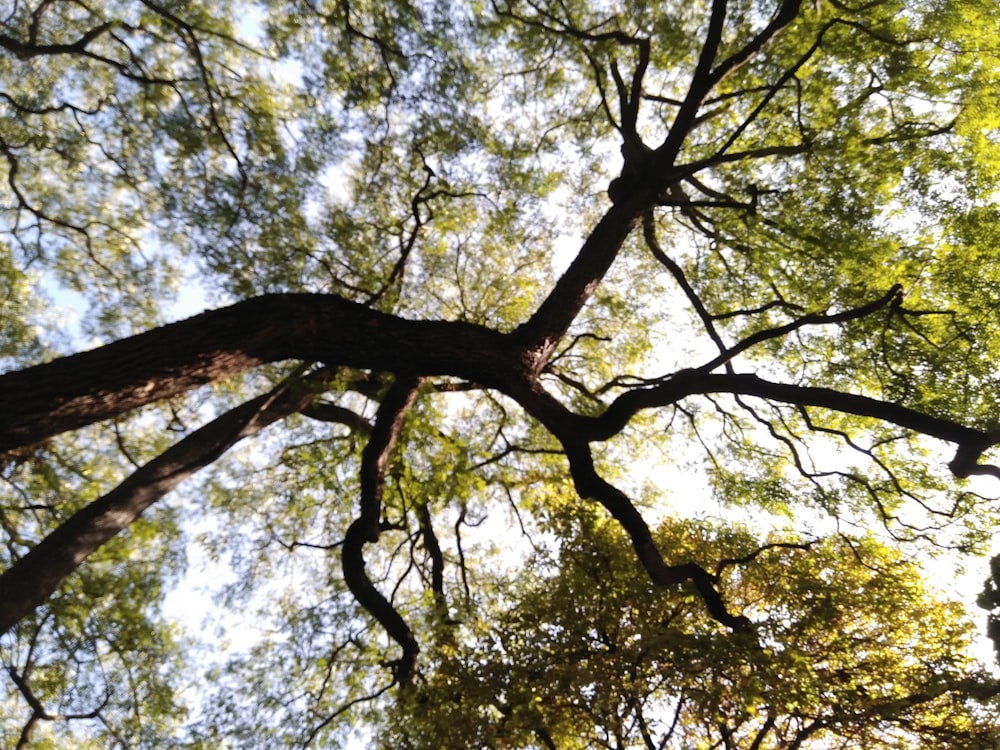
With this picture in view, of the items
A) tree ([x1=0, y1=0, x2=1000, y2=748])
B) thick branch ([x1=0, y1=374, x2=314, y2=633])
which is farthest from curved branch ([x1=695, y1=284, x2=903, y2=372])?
thick branch ([x1=0, y1=374, x2=314, y2=633])

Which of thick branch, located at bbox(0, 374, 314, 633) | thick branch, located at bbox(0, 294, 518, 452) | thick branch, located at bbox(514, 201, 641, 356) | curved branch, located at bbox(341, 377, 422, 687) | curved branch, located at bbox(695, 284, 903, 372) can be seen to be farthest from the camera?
curved branch, located at bbox(341, 377, 422, 687)

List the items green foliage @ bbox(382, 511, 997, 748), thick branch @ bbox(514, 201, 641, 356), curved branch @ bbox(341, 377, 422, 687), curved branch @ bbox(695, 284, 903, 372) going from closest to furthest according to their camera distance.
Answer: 1. green foliage @ bbox(382, 511, 997, 748)
2. curved branch @ bbox(695, 284, 903, 372)
3. thick branch @ bbox(514, 201, 641, 356)
4. curved branch @ bbox(341, 377, 422, 687)

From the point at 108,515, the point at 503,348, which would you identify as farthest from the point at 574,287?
the point at 108,515

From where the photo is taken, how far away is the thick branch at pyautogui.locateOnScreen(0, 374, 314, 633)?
3.48 meters

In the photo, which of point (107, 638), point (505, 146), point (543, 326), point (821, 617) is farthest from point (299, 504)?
point (821, 617)

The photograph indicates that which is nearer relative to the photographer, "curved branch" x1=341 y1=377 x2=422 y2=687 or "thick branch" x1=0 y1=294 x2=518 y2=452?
"thick branch" x1=0 y1=294 x2=518 y2=452

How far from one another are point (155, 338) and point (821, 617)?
518 centimetres

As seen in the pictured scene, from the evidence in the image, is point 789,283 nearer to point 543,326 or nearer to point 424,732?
point 543,326

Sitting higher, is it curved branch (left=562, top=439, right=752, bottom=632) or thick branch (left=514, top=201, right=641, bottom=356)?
thick branch (left=514, top=201, right=641, bottom=356)

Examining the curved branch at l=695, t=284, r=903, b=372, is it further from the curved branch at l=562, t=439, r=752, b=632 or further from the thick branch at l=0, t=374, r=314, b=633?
the thick branch at l=0, t=374, r=314, b=633

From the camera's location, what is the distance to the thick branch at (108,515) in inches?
137

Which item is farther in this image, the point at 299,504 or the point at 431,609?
the point at 299,504

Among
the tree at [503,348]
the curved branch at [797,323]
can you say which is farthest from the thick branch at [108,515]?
the curved branch at [797,323]

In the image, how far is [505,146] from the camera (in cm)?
720
